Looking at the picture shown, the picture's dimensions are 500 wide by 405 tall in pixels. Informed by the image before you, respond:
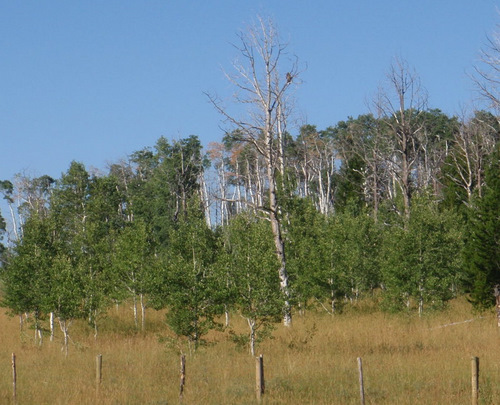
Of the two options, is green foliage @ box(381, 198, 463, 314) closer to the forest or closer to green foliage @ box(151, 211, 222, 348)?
the forest

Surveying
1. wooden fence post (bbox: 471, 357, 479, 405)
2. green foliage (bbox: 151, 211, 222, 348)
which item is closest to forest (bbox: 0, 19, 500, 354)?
green foliage (bbox: 151, 211, 222, 348)

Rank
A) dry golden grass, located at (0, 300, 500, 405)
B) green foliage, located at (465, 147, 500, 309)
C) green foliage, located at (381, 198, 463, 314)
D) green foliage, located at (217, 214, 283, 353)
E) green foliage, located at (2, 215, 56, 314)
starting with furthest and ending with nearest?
green foliage, located at (381, 198, 463, 314) → green foliage, located at (2, 215, 56, 314) → green foliage, located at (465, 147, 500, 309) → green foliage, located at (217, 214, 283, 353) → dry golden grass, located at (0, 300, 500, 405)

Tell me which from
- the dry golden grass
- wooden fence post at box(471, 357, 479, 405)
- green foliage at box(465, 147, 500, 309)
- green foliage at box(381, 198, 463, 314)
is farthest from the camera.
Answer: green foliage at box(381, 198, 463, 314)

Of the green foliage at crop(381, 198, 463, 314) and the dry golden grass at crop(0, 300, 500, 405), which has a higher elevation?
the green foliage at crop(381, 198, 463, 314)

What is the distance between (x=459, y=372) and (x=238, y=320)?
19.7 metres

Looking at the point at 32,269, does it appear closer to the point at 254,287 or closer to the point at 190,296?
the point at 190,296

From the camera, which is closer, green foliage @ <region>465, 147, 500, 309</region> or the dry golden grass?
the dry golden grass

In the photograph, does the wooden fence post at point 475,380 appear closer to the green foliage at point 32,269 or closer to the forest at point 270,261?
the forest at point 270,261

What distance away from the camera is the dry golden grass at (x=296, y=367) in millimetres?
18500

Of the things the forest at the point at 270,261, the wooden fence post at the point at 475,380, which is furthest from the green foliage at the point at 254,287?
the wooden fence post at the point at 475,380

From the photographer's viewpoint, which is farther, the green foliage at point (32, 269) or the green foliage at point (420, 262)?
the green foliage at point (420, 262)

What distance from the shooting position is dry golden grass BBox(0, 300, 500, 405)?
60.7 ft

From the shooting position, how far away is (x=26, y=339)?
3822 cm

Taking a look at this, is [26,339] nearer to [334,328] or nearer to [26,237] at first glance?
[26,237]
